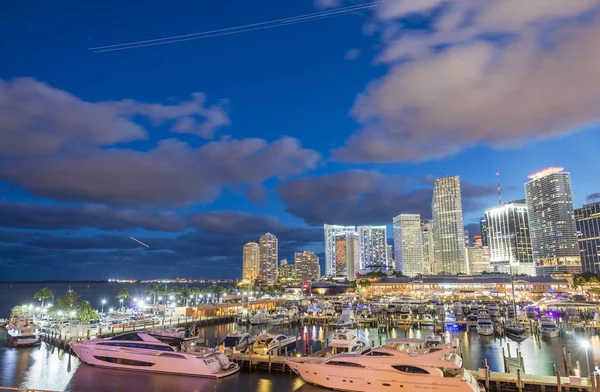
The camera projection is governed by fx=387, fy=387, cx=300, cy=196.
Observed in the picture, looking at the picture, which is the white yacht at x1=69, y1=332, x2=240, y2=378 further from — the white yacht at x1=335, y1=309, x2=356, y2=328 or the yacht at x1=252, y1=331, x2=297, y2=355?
the white yacht at x1=335, y1=309, x2=356, y2=328

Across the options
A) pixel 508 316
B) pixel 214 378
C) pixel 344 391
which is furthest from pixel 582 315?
pixel 214 378

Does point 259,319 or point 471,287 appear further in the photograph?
point 471,287

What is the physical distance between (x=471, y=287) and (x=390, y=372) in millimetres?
132694

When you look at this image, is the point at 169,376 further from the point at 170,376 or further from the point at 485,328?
→ the point at 485,328

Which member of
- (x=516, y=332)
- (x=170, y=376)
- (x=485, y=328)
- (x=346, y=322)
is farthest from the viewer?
(x=346, y=322)

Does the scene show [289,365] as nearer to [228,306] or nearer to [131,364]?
[131,364]

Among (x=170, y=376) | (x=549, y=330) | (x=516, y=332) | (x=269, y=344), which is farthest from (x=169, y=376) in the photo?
(x=549, y=330)

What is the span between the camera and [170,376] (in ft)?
101

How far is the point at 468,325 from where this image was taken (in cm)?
5734

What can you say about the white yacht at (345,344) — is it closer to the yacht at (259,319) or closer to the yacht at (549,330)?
the yacht at (549,330)

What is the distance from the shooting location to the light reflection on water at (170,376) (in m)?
28.7

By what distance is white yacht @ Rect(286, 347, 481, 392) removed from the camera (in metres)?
24.0

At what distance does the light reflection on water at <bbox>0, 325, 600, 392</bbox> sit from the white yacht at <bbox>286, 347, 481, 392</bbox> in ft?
4.93

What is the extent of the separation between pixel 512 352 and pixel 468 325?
1656cm
